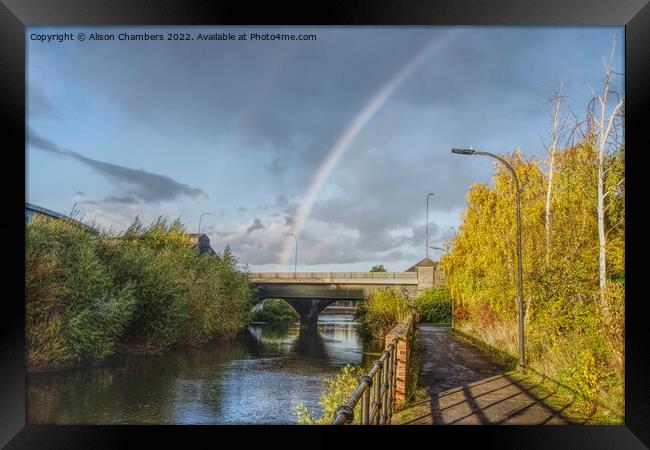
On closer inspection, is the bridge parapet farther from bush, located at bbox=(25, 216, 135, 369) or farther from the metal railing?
the metal railing

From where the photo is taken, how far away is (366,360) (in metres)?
13.8

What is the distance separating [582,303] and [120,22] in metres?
7.28

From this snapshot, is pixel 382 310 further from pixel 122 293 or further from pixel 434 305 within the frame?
pixel 122 293

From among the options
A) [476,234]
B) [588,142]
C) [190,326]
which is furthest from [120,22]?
[190,326]

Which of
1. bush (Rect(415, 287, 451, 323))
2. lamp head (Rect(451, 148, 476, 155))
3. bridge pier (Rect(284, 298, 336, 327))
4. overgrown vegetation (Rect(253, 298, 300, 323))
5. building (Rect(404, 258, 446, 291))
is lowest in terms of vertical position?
overgrown vegetation (Rect(253, 298, 300, 323))

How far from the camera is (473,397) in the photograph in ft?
23.1

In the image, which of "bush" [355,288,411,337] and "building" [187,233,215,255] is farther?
"building" [187,233,215,255]

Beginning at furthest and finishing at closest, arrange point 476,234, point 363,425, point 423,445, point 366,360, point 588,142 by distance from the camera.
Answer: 1. point 366,360
2. point 476,234
3. point 588,142
4. point 423,445
5. point 363,425

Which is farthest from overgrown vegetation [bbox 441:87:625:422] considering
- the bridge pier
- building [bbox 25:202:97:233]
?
building [bbox 25:202:97:233]

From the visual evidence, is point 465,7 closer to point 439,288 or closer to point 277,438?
point 277,438

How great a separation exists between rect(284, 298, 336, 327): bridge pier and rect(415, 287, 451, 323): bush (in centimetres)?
481

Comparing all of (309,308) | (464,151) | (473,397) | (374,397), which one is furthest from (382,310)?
(374,397)

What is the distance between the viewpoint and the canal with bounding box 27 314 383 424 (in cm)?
970

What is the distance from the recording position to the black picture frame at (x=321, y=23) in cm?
614
